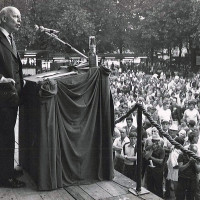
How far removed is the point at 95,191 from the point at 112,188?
0.72 feet

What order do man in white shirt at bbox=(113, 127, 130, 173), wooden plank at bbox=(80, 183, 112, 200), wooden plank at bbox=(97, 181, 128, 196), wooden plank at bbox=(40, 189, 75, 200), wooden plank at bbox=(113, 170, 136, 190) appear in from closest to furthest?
wooden plank at bbox=(40, 189, 75, 200) < wooden plank at bbox=(80, 183, 112, 200) < wooden plank at bbox=(97, 181, 128, 196) < wooden plank at bbox=(113, 170, 136, 190) < man in white shirt at bbox=(113, 127, 130, 173)

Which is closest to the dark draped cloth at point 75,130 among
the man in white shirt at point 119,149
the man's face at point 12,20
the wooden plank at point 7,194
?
the wooden plank at point 7,194

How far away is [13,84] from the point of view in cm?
361

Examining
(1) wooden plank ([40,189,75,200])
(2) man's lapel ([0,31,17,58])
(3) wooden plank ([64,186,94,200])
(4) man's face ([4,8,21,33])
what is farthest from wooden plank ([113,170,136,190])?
(4) man's face ([4,8,21,33])

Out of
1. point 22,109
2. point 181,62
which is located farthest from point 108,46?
point 22,109

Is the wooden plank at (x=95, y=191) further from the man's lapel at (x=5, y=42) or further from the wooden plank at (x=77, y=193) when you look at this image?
the man's lapel at (x=5, y=42)

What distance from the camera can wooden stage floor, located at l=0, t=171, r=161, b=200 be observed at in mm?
3598

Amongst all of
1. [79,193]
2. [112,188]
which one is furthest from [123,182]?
[79,193]

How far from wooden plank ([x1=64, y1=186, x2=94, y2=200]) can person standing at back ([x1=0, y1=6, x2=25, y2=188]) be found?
542 millimetres

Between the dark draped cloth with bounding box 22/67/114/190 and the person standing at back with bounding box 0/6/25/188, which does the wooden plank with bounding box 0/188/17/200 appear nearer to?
the person standing at back with bounding box 0/6/25/188

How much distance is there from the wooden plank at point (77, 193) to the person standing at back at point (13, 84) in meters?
0.54

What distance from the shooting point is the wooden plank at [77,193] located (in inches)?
142

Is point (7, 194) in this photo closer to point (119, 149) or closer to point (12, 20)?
point (12, 20)

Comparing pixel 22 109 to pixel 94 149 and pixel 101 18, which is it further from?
pixel 101 18
